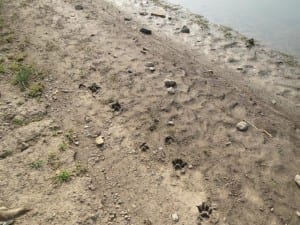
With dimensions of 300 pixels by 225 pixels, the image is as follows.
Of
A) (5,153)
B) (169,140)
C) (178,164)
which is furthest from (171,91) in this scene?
(5,153)

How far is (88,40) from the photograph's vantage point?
12.0m

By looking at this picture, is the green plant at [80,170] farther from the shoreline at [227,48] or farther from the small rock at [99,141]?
the shoreline at [227,48]

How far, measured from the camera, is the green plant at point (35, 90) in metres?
8.92

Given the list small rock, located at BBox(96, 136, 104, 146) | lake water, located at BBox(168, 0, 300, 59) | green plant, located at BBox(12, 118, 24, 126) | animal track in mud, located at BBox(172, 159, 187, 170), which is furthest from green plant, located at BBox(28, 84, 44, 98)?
lake water, located at BBox(168, 0, 300, 59)

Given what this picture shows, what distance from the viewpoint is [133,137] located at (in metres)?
8.00

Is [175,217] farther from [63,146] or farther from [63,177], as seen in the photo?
[63,146]

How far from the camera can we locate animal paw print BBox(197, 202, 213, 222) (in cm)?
636

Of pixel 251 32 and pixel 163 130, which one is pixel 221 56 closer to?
pixel 251 32

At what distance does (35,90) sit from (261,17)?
1171 centimetres

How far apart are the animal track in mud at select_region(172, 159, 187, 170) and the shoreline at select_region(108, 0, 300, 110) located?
4670mm

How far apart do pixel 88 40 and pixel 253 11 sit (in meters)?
9.17

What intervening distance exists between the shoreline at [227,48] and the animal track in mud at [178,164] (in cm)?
467

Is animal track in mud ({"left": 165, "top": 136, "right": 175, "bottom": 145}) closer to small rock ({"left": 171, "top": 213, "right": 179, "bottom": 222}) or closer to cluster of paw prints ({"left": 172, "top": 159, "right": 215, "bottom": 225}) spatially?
cluster of paw prints ({"left": 172, "top": 159, "right": 215, "bottom": 225})

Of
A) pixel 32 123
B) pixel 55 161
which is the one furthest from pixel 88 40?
pixel 55 161
